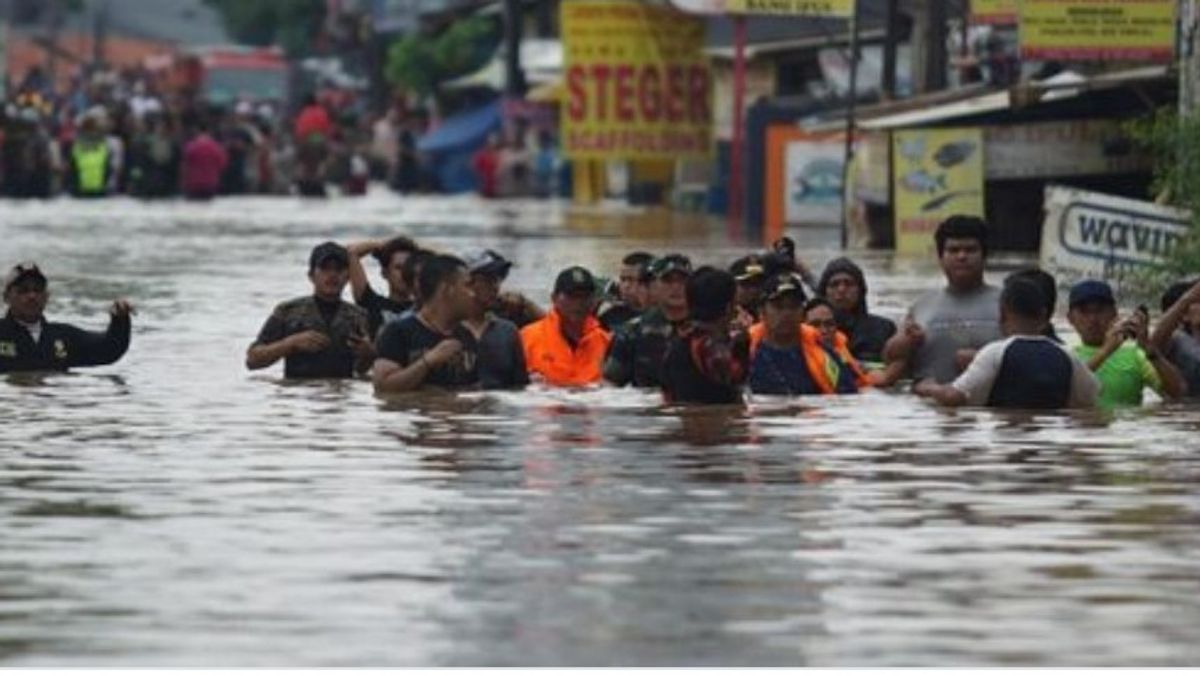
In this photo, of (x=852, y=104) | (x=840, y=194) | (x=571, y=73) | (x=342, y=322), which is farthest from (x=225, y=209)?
(x=342, y=322)

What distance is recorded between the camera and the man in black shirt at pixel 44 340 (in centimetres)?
2392

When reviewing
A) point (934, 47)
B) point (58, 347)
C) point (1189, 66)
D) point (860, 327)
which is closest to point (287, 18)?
point (934, 47)

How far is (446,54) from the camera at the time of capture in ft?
326

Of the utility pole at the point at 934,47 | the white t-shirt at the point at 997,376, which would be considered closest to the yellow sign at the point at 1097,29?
the utility pole at the point at 934,47

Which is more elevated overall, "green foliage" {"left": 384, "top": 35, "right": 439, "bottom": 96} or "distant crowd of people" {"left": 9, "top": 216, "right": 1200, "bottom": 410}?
"distant crowd of people" {"left": 9, "top": 216, "right": 1200, "bottom": 410}

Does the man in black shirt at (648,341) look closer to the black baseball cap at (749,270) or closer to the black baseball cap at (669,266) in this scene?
the black baseball cap at (669,266)

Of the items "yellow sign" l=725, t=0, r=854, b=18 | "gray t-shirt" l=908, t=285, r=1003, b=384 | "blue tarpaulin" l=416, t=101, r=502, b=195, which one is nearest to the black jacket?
"gray t-shirt" l=908, t=285, r=1003, b=384

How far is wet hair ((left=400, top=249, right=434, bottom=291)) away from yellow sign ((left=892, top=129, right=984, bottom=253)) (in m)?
20.5

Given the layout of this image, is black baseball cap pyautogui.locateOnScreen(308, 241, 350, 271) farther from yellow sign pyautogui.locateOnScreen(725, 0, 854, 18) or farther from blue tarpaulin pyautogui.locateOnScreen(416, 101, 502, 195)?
blue tarpaulin pyautogui.locateOnScreen(416, 101, 502, 195)

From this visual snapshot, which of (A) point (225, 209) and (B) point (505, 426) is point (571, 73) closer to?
(A) point (225, 209)

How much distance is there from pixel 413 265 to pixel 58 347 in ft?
7.42

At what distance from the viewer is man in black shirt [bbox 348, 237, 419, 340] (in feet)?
78.0

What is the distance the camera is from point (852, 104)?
47.4 m

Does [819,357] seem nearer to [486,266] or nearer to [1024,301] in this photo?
[486,266]
